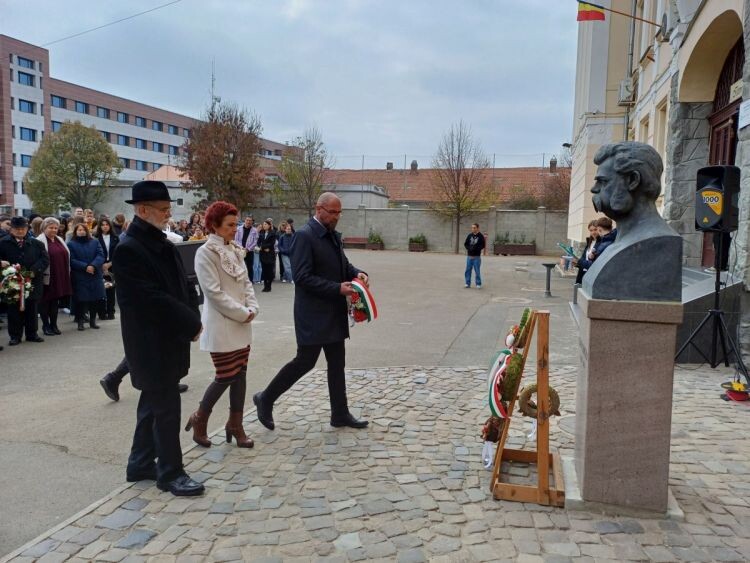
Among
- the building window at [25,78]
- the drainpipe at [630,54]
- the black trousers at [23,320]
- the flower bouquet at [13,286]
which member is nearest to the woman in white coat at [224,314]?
the flower bouquet at [13,286]

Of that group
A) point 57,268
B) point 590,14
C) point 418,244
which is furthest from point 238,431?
point 418,244

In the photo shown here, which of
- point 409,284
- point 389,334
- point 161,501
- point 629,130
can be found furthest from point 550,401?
point 629,130

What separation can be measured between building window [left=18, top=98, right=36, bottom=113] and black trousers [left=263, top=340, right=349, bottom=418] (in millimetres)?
70190

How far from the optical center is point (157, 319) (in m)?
3.64

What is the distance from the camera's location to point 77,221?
980 centimetres

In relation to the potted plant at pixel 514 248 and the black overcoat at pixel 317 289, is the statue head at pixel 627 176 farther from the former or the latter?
the potted plant at pixel 514 248

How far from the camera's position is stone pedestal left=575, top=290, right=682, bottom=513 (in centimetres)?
332

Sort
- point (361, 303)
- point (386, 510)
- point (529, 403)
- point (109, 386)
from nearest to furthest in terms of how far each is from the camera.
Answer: point (386, 510)
point (529, 403)
point (361, 303)
point (109, 386)

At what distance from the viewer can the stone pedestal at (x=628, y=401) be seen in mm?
3320

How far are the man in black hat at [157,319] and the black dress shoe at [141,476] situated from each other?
0.15 metres

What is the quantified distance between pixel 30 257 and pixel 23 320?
884 mm

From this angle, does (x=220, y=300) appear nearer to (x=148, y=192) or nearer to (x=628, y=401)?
(x=148, y=192)

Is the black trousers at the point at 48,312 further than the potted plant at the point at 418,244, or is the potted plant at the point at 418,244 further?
the potted plant at the point at 418,244

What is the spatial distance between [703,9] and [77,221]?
10246 millimetres
